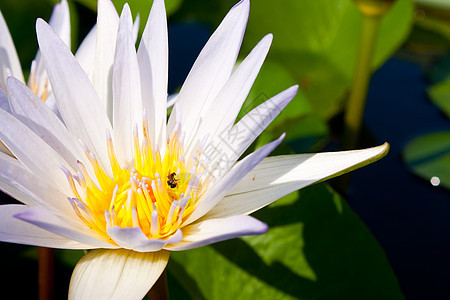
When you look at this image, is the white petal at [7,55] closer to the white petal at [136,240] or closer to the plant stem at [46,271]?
the plant stem at [46,271]

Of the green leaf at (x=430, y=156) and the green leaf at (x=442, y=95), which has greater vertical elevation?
the green leaf at (x=442, y=95)

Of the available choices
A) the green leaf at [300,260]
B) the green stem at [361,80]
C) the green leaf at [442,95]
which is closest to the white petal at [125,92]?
the green leaf at [300,260]

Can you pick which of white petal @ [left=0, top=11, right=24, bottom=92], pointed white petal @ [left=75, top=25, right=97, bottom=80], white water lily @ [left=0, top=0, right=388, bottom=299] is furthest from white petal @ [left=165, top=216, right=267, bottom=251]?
white petal @ [left=0, top=11, right=24, bottom=92]

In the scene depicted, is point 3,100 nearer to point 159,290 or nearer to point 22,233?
point 22,233

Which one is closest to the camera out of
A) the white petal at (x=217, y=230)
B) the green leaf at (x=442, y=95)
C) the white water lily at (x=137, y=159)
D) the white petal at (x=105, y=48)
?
the white petal at (x=217, y=230)

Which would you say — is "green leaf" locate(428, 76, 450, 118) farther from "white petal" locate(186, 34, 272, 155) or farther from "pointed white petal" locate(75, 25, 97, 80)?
"pointed white petal" locate(75, 25, 97, 80)

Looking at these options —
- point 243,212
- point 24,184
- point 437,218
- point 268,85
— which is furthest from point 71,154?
point 437,218

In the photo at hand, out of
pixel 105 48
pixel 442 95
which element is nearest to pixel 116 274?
pixel 105 48
